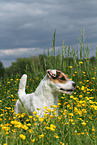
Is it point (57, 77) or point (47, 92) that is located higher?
point (57, 77)

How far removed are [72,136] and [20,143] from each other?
67cm

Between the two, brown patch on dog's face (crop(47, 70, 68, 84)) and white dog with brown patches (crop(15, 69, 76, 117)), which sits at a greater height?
brown patch on dog's face (crop(47, 70, 68, 84))

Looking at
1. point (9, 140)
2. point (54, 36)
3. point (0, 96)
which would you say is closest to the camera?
point (9, 140)

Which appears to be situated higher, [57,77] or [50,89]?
[57,77]

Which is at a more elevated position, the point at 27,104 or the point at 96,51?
the point at 96,51

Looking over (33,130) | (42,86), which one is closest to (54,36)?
(42,86)

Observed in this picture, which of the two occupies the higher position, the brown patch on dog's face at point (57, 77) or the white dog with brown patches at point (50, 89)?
the brown patch on dog's face at point (57, 77)

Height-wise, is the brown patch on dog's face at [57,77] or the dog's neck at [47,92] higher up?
the brown patch on dog's face at [57,77]

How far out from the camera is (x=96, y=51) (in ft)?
19.2

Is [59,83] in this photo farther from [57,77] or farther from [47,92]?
[47,92]

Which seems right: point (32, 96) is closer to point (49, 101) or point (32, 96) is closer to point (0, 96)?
point (49, 101)

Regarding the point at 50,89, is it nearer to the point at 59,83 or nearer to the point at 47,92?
the point at 47,92

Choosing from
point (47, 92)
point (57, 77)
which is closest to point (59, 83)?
point (57, 77)

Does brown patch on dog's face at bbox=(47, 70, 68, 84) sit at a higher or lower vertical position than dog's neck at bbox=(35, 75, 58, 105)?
higher
